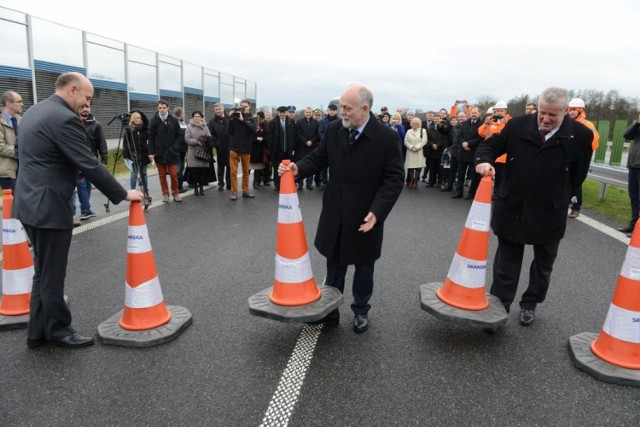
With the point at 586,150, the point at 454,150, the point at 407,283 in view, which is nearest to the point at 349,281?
the point at 407,283

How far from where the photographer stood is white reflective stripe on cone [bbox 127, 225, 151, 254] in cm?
354

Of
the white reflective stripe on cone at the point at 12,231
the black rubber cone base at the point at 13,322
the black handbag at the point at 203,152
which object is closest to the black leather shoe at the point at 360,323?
the black rubber cone base at the point at 13,322

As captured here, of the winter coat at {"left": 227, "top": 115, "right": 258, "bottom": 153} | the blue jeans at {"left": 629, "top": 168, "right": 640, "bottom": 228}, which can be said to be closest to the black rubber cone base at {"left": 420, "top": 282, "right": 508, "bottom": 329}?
the blue jeans at {"left": 629, "top": 168, "right": 640, "bottom": 228}

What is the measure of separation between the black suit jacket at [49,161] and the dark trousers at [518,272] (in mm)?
3378

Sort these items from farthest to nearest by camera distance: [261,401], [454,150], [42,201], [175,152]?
[454,150] → [175,152] → [42,201] → [261,401]

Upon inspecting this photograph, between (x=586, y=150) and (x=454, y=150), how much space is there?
7.57 metres

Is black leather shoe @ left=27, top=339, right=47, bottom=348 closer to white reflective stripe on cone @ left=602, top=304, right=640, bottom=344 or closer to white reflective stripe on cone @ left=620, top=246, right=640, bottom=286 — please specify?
white reflective stripe on cone @ left=602, top=304, right=640, bottom=344

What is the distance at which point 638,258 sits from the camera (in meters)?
3.18

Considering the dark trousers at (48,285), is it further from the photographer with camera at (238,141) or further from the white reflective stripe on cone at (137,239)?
the photographer with camera at (238,141)

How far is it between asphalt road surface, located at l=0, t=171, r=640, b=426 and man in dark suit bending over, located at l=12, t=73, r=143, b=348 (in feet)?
0.76

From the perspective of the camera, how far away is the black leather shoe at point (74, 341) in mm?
3318

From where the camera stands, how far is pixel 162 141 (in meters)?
9.24

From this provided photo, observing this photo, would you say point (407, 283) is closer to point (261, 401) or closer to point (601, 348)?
point (601, 348)

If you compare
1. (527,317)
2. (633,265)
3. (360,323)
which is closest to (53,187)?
(360,323)
